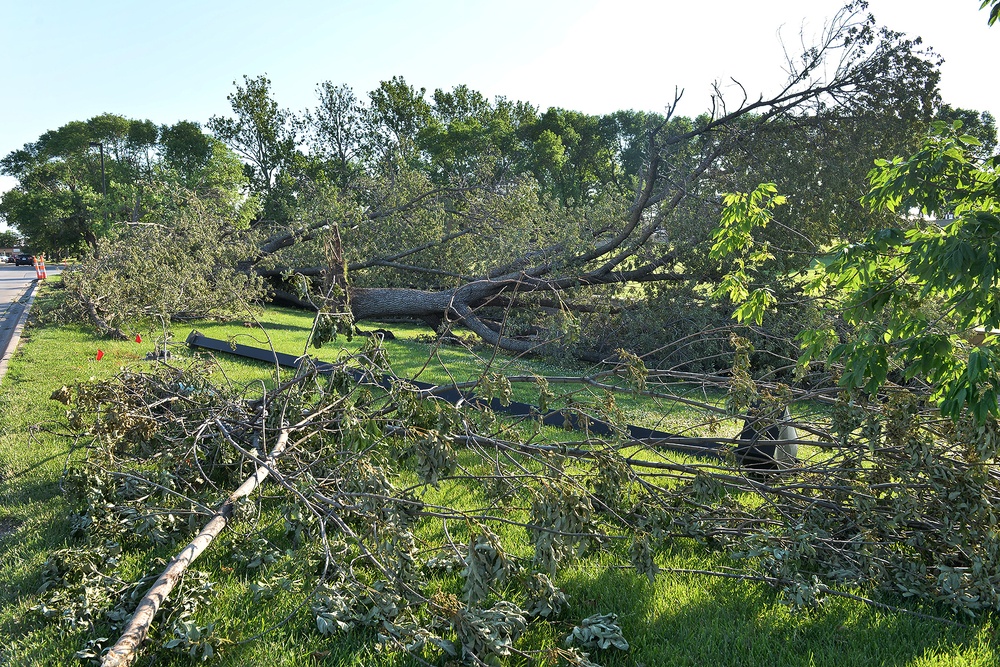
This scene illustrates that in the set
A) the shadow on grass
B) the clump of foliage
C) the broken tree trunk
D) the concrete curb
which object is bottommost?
the shadow on grass

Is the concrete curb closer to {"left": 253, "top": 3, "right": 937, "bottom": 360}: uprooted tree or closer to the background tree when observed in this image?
{"left": 253, "top": 3, "right": 937, "bottom": 360}: uprooted tree

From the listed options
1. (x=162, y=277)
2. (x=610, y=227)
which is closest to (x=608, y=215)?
(x=610, y=227)

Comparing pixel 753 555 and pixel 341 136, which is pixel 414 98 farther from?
pixel 753 555

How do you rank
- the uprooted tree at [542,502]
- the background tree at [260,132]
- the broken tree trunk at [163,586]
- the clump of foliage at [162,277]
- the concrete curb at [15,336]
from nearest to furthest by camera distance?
the broken tree trunk at [163,586] → the uprooted tree at [542,502] → the concrete curb at [15,336] → the clump of foliage at [162,277] → the background tree at [260,132]

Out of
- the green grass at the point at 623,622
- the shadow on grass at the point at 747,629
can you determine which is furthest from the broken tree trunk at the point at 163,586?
the shadow on grass at the point at 747,629

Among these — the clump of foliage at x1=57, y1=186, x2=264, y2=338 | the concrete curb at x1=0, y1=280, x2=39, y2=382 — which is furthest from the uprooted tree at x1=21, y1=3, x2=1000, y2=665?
the clump of foliage at x1=57, y1=186, x2=264, y2=338

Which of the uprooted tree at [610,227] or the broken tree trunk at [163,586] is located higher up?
the uprooted tree at [610,227]

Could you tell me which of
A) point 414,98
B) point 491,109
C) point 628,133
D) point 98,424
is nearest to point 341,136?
point 414,98

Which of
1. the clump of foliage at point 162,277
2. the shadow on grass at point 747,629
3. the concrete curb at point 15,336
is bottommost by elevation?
the shadow on grass at point 747,629

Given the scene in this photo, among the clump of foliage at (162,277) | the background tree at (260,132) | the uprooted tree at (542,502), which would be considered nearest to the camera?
the uprooted tree at (542,502)

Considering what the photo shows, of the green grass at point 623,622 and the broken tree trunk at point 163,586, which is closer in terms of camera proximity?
the broken tree trunk at point 163,586

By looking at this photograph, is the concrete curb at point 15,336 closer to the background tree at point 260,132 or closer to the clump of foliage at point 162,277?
the clump of foliage at point 162,277

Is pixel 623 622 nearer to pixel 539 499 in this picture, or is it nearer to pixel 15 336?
pixel 539 499

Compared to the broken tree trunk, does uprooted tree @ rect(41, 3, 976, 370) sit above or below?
above
